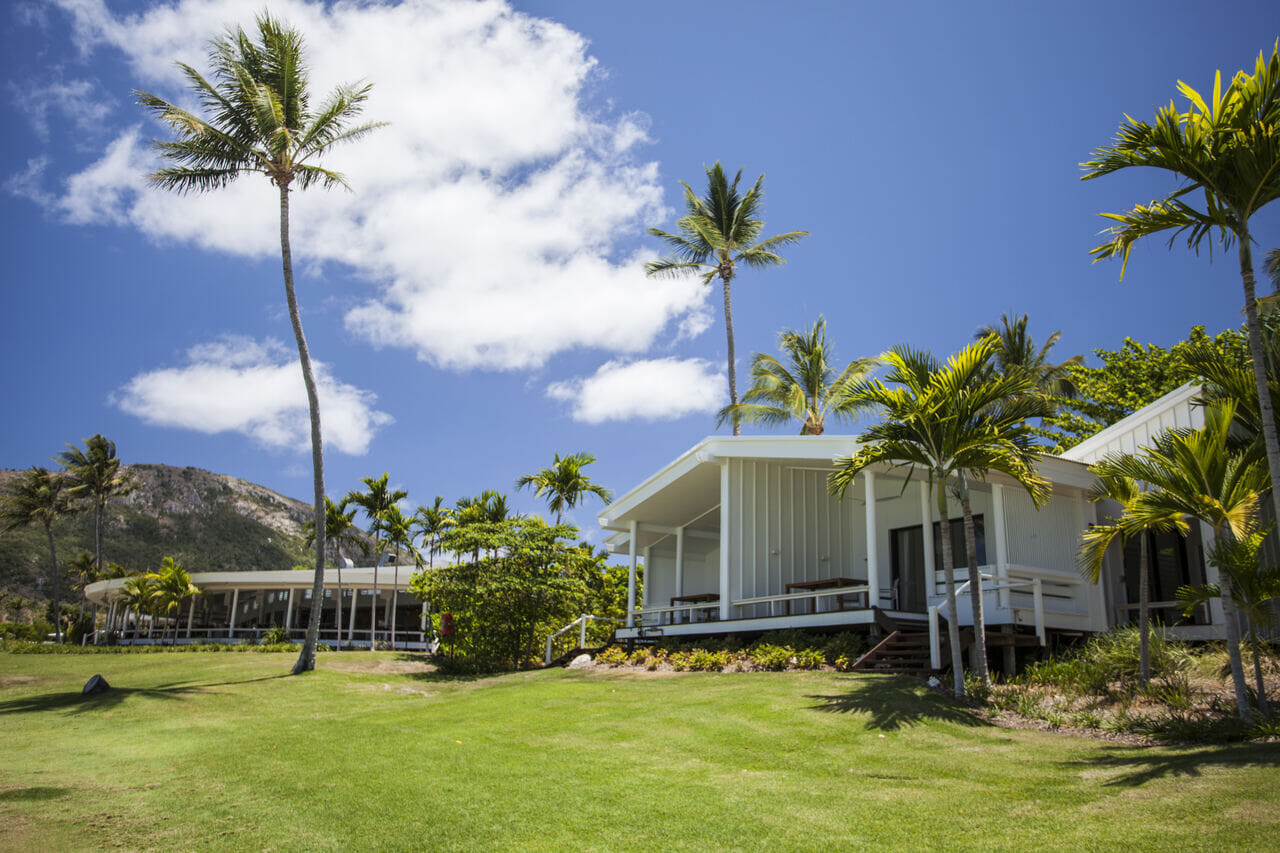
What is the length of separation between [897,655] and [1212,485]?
19.6 ft

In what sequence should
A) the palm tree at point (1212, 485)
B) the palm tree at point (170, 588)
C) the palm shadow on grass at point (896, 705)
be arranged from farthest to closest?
1. the palm tree at point (170, 588)
2. the palm shadow on grass at point (896, 705)
3. the palm tree at point (1212, 485)

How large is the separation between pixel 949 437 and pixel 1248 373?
11.4 feet

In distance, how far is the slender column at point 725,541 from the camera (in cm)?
1875

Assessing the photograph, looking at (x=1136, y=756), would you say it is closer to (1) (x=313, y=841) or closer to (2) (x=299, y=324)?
(1) (x=313, y=841)

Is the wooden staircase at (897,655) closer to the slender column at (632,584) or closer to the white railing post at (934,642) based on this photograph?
the white railing post at (934,642)

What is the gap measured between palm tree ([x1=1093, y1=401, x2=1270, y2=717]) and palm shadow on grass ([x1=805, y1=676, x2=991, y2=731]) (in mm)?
2932

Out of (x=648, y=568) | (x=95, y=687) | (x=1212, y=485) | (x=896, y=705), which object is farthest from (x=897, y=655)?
(x=648, y=568)

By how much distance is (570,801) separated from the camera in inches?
270

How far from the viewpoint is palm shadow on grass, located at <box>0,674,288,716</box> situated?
43.3ft

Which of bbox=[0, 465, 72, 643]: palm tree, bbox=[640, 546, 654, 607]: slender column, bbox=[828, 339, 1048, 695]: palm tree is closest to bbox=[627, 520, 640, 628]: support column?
bbox=[640, 546, 654, 607]: slender column

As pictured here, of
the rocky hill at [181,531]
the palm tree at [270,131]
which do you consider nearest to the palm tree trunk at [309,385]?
Result: the palm tree at [270,131]

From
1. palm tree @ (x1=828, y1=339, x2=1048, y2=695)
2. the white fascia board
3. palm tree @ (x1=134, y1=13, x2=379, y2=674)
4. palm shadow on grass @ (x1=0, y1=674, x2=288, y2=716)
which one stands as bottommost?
palm shadow on grass @ (x1=0, y1=674, x2=288, y2=716)

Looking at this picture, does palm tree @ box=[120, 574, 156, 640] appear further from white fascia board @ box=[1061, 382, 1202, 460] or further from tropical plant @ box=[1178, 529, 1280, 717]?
tropical plant @ box=[1178, 529, 1280, 717]

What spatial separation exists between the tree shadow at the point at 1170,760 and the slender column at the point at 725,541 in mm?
10555
